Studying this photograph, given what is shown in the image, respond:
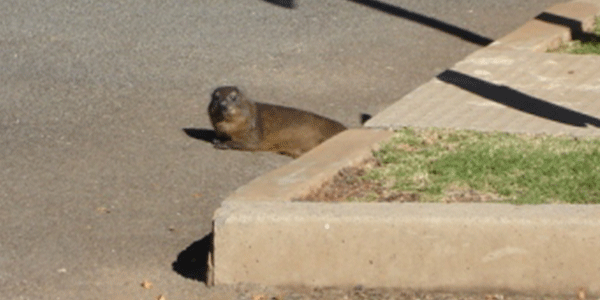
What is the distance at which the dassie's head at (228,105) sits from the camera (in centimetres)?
825

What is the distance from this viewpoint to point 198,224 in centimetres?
678

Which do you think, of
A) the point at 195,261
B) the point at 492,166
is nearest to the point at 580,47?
the point at 492,166

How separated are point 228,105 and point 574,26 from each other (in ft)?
13.6

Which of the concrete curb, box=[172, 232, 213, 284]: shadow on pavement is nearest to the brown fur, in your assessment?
box=[172, 232, 213, 284]: shadow on pavement

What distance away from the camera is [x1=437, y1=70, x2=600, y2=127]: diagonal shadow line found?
8.24 m

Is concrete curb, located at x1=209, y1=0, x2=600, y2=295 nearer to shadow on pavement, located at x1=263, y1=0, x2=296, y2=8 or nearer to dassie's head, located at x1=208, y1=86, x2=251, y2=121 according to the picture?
dassie's head, located at x1=208, y1=86, x2=251, y2=121

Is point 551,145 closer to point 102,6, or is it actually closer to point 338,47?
point 338,47

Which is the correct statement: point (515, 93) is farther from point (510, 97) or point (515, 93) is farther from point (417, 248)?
point (417, 248)

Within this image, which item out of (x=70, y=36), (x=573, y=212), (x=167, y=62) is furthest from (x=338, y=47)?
(x=573, y=212)

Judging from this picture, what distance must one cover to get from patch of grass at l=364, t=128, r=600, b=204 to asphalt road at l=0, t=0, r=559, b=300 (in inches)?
36.9

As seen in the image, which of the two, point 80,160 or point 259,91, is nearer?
point 80,160

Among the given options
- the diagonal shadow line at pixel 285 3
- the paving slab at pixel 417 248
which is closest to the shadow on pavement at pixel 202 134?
the paving slab at pixel 417 248

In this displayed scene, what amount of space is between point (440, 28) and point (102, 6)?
3217mm

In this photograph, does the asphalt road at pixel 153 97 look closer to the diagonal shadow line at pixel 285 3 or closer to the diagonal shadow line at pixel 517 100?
the diagonal shadow line at pixel 285 3
